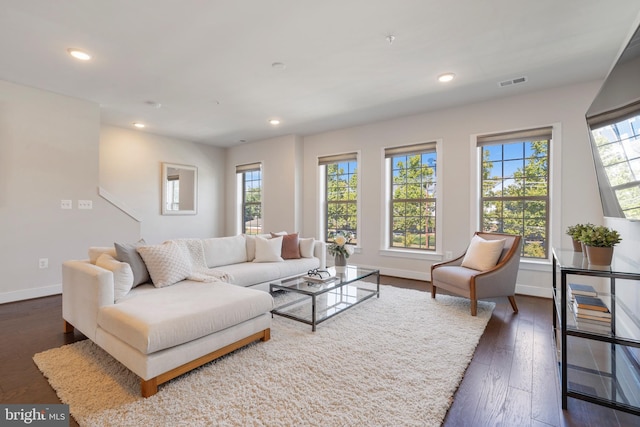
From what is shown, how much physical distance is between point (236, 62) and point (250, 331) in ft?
8.60

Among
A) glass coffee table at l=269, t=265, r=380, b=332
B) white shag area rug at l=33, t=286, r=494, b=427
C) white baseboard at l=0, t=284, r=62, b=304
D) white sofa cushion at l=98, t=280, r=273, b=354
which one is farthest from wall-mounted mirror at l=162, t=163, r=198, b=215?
white shag area rug at l=33, t=286, r=494, b=427

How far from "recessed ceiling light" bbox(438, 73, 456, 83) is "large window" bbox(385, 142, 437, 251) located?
4.17 feet

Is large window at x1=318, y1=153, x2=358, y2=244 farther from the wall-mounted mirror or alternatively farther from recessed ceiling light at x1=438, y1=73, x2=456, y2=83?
the wall-mounted mirror

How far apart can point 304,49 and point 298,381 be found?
9.18 feet

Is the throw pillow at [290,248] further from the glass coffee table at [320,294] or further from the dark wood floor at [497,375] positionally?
the dark wood floor at [497,375]

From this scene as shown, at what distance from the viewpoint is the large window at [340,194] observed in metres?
5.57

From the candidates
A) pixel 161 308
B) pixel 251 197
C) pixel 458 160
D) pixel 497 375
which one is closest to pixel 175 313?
pixel 161 308

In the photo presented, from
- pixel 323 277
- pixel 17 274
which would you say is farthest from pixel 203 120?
pixel 323 277

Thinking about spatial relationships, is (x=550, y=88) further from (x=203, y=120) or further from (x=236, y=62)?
(x=203, y=120)

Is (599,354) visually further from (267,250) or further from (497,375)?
(267,250)

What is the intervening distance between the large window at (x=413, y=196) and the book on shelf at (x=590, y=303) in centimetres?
266

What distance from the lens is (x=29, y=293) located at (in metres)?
3.72

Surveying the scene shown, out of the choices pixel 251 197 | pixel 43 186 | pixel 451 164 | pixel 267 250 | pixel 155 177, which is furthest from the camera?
pixel 251 197

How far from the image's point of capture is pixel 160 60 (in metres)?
3.03
